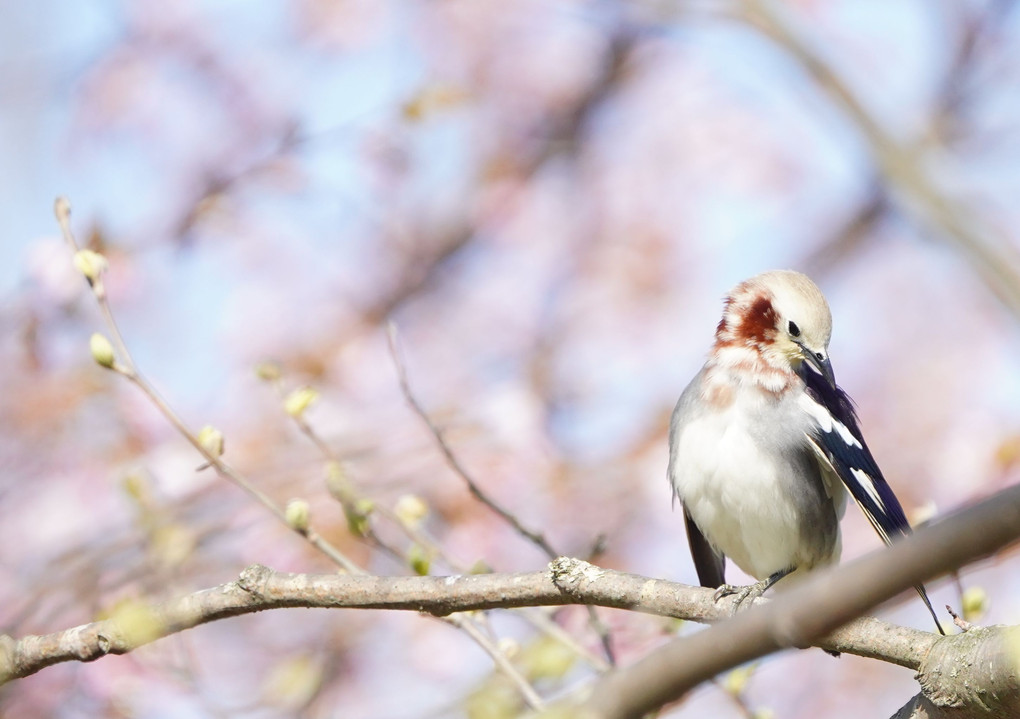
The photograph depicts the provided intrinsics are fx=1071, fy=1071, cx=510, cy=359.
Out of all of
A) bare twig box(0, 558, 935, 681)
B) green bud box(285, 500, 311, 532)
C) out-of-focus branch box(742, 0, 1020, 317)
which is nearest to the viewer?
out-of-focus branch box(742, 0, 1020, 317)

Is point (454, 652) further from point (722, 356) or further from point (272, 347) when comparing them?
point (722, 356)

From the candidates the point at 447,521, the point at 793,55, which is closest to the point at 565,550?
the point at 447,521

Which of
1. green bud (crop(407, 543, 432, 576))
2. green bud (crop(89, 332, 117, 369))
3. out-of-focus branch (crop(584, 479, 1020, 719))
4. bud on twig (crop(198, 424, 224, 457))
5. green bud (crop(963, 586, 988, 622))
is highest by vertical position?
green bud (crop(89, 332, 117, 369))

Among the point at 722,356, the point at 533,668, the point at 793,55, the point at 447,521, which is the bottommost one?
the point at 533,668

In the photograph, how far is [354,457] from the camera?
527cm

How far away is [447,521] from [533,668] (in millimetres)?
3374

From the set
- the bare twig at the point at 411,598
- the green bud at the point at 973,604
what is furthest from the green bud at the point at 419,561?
the green bud at the point at 973,604

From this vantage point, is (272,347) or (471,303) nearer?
(272,347)

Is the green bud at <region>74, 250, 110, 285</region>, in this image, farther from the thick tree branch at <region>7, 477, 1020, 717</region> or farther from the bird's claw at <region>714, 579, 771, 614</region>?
the bird's claw at <region>714, 579, 771, 614</region>

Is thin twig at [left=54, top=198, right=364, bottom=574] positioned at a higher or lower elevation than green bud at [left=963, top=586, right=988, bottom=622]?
higher

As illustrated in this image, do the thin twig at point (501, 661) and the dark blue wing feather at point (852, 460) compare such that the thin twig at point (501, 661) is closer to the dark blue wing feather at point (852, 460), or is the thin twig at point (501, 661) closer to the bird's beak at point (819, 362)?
the dark blue wing feather at point (852, 460)

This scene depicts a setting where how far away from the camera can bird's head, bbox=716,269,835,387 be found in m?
4.22

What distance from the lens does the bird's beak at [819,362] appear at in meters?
4.21

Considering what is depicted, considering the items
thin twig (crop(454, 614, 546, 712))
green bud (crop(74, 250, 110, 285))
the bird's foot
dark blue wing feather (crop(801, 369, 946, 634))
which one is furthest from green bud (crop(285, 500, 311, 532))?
dark blue wing feather (crop(801, 369, 946, 634))
